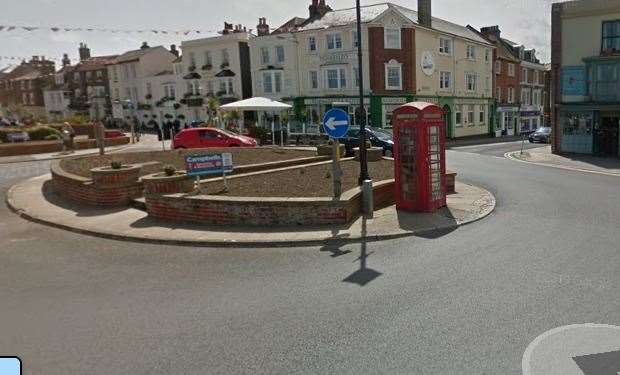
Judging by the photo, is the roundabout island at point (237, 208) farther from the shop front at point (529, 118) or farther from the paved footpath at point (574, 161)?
the shop front at point (529, 118)

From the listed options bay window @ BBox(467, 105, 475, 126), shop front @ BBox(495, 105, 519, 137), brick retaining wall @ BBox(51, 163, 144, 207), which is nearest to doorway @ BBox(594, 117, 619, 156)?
bay window @ BBox(467, 105, 475, 126)

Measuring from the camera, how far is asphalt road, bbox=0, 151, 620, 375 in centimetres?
457

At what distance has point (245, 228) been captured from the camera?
9688 mm

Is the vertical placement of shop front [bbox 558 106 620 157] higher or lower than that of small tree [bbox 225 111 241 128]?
lower

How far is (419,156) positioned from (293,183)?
3.40 meters

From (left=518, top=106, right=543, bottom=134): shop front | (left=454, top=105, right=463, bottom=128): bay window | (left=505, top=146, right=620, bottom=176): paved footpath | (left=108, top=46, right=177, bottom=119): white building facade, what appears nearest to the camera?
(left=505, top=146, right=620, bottom=176): paved footpath

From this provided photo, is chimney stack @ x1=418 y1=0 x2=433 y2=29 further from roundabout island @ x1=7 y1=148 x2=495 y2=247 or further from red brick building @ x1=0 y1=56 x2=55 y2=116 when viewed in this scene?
red brick building @ x1=0 y1=56 x2=55 y2=116

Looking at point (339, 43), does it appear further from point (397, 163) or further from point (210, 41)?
point (397, 163)

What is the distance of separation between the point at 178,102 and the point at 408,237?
49643 millimetres

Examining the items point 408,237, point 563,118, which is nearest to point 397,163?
point 408,237

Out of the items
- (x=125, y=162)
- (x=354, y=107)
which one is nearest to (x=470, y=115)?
(x=354, y=107)

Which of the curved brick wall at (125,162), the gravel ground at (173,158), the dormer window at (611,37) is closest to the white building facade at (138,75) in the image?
the gravel ground at (173,158)

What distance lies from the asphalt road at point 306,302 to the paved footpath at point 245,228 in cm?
37

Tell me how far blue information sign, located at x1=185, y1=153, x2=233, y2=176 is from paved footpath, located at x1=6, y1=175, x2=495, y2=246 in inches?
54.9
